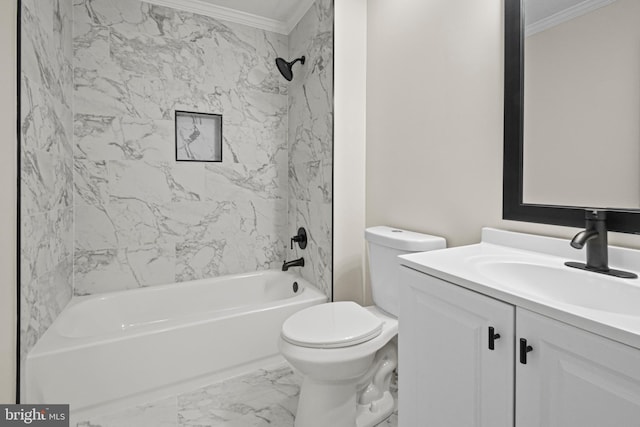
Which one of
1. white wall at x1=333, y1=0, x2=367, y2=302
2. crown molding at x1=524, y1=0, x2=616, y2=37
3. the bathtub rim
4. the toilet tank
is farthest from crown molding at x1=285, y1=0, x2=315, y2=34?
the bathtub rim

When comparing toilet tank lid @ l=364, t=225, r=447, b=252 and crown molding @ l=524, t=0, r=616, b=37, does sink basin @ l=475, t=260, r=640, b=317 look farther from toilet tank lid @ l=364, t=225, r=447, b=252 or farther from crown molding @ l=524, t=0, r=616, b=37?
crown molding @ l=524, t=0, r=616, b=37

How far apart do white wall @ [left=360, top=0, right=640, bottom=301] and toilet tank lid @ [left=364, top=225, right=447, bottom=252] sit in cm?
7

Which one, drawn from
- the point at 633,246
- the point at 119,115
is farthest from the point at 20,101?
the point at 633,246

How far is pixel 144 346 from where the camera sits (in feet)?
4.89

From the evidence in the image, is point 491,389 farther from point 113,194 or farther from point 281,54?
point 281,54

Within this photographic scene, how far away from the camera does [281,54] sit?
261cm

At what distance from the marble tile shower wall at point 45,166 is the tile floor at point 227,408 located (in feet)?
1.83

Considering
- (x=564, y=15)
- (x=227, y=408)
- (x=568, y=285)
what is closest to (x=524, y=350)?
(x=568, y=285)

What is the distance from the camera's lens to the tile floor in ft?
4.79

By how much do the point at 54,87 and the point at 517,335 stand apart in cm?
226

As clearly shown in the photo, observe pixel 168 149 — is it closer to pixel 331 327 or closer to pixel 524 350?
pixel 331 327

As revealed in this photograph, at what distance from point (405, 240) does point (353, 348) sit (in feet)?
1.74

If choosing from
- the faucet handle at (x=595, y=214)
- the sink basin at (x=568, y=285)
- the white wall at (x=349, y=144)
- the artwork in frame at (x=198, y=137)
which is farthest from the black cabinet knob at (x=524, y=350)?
the artwork in frame at (x=198, y=137)

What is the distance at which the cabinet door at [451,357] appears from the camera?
0.72 meters
